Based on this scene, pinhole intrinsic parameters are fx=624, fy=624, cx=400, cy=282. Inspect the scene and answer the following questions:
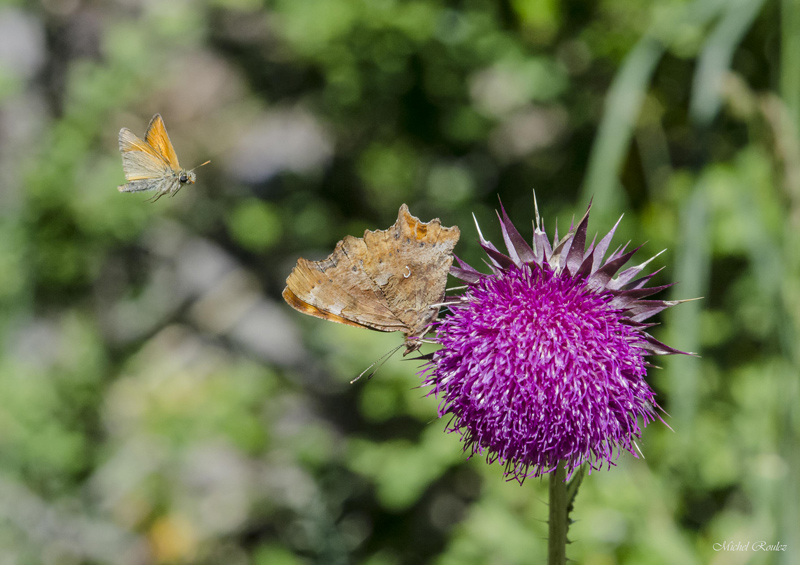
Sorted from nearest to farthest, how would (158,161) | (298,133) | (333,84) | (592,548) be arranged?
(158,161) < (592,548) < (333,84) < (298,133)

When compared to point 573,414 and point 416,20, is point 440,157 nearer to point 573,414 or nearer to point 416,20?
point 416,20

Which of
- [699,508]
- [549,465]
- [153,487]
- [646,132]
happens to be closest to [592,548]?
[699,508]

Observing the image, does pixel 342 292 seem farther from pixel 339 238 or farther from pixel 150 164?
pixel 339 238

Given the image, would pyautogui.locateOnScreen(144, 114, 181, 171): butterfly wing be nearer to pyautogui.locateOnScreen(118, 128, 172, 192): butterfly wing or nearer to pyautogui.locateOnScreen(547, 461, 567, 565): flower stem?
pyautogui.locateOnScreen(118, 128, 172, 192): butterfly wing

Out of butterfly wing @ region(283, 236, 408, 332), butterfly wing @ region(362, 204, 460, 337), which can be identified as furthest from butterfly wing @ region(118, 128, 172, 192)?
butterfly wing @ region(362, 204, 460, 337)

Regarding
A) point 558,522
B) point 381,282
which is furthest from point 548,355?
point 381,282

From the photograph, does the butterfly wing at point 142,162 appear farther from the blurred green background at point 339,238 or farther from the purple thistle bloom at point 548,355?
the blurred green background at point 339,238

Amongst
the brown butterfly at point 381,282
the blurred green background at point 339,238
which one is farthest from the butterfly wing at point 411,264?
the blurred green background at point 339,238
